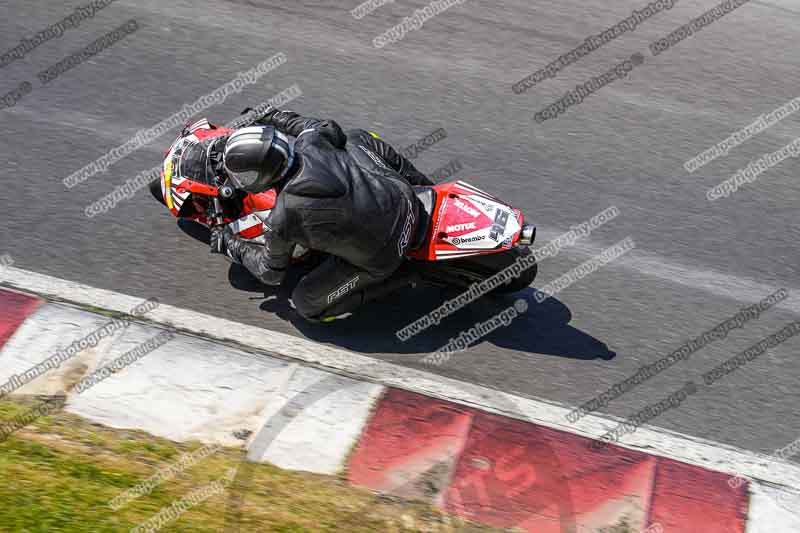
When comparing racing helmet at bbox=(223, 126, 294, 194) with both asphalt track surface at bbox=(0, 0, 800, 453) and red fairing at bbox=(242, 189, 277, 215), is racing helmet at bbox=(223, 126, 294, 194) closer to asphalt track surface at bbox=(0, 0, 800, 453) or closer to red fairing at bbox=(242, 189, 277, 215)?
red fairing at bbox=(242, 189, 277, 215)

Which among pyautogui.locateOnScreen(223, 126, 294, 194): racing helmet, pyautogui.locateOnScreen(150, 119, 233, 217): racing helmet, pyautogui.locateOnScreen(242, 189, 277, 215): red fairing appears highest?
pyautogui.locateOnScreen(223, 126, 294, 194): racing helmet

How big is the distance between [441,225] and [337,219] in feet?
2.57

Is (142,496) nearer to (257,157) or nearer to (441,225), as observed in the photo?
(257,157)

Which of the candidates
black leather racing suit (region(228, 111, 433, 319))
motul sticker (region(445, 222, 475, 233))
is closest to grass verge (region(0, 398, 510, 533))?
black leather racing suit (region(228, 111, 433, 319))

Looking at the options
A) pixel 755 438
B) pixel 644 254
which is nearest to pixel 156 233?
pixel 644 254

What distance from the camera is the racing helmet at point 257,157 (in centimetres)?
531

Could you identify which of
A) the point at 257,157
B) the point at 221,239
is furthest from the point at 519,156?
the point at 257,157

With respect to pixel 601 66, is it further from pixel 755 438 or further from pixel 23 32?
pixel 23 32

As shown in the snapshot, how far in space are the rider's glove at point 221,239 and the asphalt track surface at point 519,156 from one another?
35cm

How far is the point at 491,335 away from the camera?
6664 millimetres

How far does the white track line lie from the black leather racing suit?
0.33 metres

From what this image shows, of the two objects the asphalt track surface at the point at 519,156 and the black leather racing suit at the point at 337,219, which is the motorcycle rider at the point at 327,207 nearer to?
the black leather racing suit at the point at 337,219

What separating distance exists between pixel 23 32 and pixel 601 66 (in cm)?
582

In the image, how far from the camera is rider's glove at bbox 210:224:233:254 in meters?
6.54
